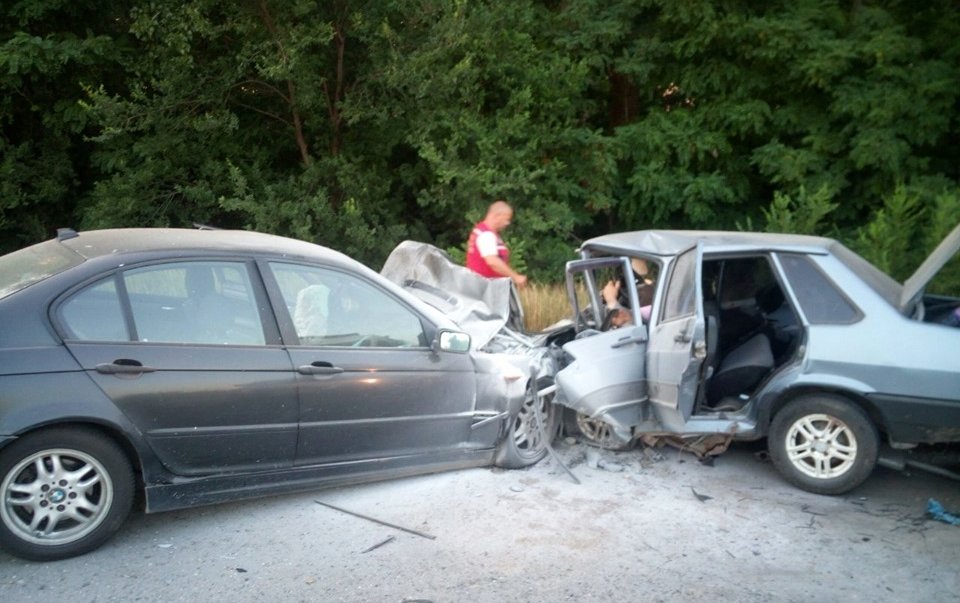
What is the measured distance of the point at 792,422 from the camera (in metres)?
6.10

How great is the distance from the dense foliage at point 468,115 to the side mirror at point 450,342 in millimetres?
7106

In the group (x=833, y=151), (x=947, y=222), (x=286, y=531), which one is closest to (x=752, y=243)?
(x=286, y=531)

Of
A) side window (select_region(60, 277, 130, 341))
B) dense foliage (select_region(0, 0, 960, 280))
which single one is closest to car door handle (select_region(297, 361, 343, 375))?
side window (select_region(60, 277, 130, 341))

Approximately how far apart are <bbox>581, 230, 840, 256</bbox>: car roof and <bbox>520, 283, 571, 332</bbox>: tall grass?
1.66 m

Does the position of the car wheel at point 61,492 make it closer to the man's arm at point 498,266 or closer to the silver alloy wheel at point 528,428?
the silver alloy wheel at point 528,428

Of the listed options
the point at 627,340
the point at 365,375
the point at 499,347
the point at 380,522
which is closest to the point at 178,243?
the point at 365,375

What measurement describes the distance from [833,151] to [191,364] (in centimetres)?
1027

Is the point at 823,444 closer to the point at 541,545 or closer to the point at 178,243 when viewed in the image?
the point at 541,545

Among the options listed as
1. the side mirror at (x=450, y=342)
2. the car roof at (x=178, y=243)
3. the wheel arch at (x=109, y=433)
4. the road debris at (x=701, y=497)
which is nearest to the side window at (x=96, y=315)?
the car roof at (x=178, y=243)

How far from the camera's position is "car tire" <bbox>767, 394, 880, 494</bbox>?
5906 millimetres

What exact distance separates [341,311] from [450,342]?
0.74 metres

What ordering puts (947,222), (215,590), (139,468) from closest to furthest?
(215,590) < (139,468) < (947,222)

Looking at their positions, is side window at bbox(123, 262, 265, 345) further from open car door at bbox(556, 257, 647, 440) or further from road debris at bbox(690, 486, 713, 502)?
road debris at bbox(690, 486, 713, 502)

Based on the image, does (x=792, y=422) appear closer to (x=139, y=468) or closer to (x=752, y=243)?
(x=752, y=243)
